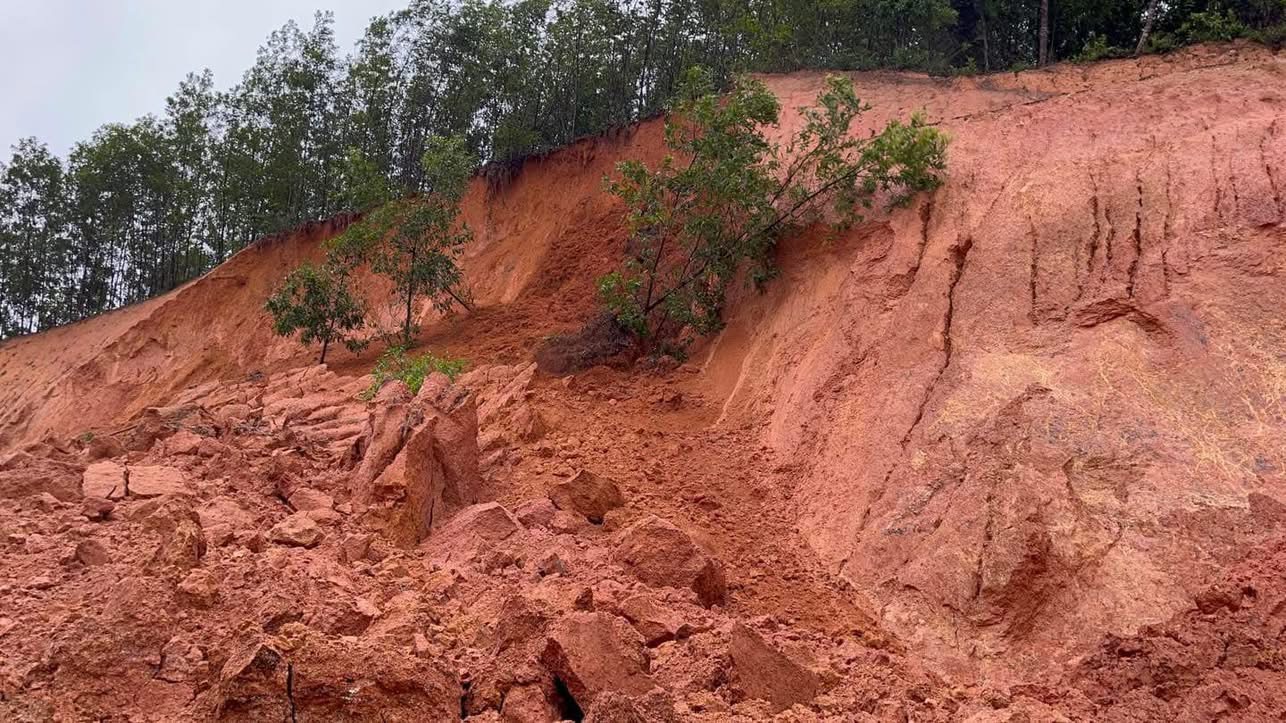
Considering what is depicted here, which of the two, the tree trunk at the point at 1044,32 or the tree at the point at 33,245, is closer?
the tree trunk at the point at 1044,32

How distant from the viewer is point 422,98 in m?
25.4

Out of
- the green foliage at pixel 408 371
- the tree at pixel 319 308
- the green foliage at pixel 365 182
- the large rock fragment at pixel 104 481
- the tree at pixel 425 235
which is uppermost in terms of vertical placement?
the green foliage at pixel 365 182

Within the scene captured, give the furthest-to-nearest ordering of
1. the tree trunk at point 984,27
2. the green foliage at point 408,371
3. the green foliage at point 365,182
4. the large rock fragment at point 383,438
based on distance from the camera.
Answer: the tree trunk at point 984,27 → the green foliage at point 365,182 → the green foliage at point 408,371 → the large rock fragment at point 383,438

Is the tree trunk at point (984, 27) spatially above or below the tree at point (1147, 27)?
above

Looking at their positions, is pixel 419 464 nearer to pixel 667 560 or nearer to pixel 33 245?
pixel 667 560

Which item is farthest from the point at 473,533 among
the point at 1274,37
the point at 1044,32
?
the point at 1044,32

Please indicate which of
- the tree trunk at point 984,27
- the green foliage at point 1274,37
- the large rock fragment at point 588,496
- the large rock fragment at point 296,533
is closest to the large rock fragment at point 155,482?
the large rock fragment at point 296,533

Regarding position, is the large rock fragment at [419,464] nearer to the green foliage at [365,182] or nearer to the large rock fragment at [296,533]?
the large rock fragment at [296,533]

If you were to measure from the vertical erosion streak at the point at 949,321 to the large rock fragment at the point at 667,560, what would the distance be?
2.45m

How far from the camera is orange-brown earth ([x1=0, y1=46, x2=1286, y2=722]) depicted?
529 centimetres

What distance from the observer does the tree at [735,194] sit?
11.8 metres

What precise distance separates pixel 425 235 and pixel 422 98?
9.88 m

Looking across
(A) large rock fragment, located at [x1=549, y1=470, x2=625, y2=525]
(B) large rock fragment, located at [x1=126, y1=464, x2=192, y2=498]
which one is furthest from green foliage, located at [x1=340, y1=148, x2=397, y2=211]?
(A) large rock fragment, located at [x1=549, y1=470, x2=625, y2=525]

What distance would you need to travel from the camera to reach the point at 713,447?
33.6 feet
